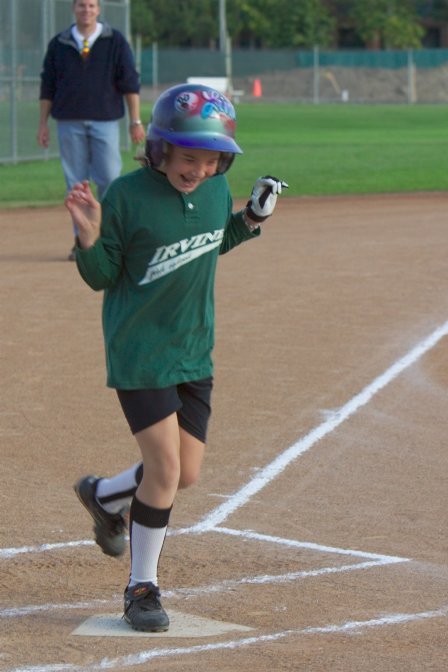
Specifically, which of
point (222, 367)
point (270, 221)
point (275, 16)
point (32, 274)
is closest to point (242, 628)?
point (222, 367)

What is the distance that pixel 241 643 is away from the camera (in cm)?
431

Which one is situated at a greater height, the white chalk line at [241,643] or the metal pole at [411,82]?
the metal pole at [411,82]

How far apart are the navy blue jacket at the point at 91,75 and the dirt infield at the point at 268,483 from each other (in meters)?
1.56

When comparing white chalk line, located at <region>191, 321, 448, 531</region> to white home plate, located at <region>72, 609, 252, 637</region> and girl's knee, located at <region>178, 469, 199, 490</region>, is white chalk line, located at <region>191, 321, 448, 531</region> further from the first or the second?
white home plate, located at <region>72, 609, 252, 637</region>

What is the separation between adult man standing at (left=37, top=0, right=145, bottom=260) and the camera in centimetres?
1216

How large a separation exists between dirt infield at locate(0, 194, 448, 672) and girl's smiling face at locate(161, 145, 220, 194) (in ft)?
4.78

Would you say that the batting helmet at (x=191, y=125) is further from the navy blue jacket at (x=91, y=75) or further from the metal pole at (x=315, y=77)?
the metal pole at (x=315, y=77)

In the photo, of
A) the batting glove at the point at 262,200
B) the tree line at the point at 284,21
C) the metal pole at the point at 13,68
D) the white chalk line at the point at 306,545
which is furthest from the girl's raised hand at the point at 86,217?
the tree line at the point at 284,21

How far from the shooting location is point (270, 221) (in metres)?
16.1

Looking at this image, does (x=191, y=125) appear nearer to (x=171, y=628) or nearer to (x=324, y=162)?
(x=171, y=628)

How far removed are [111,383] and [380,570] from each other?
138cm

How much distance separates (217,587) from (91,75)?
807 centimetres

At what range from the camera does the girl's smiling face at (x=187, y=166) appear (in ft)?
14.5

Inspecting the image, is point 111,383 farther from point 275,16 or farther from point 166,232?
point 275,16
